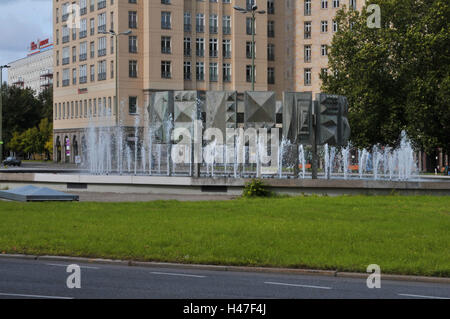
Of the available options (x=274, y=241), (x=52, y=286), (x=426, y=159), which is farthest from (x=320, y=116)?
(x=426, y=159)

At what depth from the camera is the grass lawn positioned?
15.0m

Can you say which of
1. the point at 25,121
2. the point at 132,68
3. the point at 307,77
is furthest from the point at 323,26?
the point at 25,121

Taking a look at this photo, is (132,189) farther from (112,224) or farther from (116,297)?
(116,297)

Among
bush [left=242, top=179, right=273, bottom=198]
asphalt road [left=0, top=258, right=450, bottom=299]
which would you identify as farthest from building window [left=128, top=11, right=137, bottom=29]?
asphalt road [left=0, top=258, right=450, bottom=299]

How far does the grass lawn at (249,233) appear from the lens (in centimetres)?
1502

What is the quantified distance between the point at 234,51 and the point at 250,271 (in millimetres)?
78412

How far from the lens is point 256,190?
28.7 meters

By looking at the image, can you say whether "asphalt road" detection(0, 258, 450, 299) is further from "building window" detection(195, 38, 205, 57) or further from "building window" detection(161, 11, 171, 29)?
"building window" detection(195, 38, 205, 57)

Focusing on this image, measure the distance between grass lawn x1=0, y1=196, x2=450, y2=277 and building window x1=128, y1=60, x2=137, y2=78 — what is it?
62027mm

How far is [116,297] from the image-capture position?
11.4 m

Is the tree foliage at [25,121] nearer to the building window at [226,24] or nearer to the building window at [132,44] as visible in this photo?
the building window at [132,44]

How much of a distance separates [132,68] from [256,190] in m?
59.9

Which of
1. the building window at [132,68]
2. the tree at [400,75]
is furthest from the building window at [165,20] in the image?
the tree at [400,75]

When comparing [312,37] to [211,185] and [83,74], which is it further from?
[211,185]
